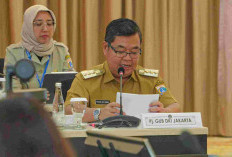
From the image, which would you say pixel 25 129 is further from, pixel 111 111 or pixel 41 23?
pixel 41 23

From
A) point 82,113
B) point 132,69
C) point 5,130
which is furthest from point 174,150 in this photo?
point 5,130

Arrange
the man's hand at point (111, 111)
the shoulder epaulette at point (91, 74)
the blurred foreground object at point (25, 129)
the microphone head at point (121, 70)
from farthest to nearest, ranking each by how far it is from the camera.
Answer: the shoulder epaulette at point (91, 74) → the microphone head at point (121, 70) → the man's hand at point (111, 111) → the blurred foreground object at point (25, 129)

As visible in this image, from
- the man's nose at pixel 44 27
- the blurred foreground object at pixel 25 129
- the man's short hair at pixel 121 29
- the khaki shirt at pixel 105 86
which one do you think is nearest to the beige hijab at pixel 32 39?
the man's nose at pixel 44 27

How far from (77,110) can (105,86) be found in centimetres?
54

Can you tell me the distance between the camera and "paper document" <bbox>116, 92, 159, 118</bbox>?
222cm

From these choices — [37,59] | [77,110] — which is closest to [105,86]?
[77,110]

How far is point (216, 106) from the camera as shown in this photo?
5.13 metres

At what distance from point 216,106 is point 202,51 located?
0.69m

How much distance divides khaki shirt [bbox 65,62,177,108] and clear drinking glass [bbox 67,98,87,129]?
383 mm

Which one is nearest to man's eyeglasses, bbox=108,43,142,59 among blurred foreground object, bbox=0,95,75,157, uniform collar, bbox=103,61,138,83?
uniform collar, bbox=103,61,138,83

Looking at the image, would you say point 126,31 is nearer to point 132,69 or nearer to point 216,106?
point 132,69

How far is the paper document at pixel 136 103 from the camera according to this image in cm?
222

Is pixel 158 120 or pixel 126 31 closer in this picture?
pixel 158 120

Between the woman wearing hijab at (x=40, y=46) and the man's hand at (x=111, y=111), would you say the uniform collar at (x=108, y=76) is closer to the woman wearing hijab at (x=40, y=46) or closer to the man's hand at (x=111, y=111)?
the man's hand at (x=111, y=111)
